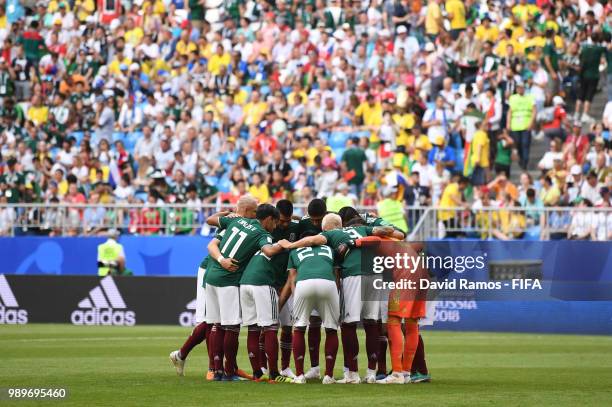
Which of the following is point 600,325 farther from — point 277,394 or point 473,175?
point 277,394

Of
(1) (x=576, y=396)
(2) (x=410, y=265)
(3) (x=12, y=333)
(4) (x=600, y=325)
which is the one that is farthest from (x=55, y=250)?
(1) (x=576, y=396)

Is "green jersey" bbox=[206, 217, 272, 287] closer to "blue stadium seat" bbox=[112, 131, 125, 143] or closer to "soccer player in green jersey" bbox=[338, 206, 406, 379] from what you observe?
"soccer player in green jersey" bbox=[338, 206, 406, 379]

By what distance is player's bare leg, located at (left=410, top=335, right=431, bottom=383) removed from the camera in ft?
50.4

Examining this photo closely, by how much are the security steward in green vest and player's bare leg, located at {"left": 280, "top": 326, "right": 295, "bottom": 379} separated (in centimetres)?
1311

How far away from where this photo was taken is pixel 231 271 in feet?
51.1

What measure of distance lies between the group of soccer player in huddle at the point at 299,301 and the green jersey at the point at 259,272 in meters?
0.01

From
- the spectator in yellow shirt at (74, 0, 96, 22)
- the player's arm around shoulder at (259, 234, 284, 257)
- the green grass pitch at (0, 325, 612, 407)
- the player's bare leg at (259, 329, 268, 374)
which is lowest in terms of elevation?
the green grass pitch at (0, 325, 612, 407)

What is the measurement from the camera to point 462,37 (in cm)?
3052

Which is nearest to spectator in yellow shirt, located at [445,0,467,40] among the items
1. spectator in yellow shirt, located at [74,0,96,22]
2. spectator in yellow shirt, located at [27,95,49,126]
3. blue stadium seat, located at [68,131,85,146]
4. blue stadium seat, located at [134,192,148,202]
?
blue stadium seat, located at [134,192,148,202]

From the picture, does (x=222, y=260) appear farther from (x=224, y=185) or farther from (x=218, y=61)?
(x=218, y=61)

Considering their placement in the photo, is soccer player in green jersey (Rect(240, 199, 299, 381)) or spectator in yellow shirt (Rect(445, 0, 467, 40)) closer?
soccer player in green jersey (Rect(240, 199, 299, 381))

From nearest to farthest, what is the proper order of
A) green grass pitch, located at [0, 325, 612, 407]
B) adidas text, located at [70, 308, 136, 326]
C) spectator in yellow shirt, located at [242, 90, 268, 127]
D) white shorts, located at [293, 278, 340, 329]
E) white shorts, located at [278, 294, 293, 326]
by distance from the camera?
1. green grass pitch, located at [0, 325, 612, 407]
2. white shorts, located at [293, 278, 340, 329]
3. white shorts, located at [278, 294, 293, 326]
4. adidas text, located at [70, 308, 136, 326]
5. spectator in yellow shirt, located at [242, 90, 268, 127]

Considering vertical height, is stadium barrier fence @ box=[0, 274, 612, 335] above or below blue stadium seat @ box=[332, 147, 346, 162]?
below

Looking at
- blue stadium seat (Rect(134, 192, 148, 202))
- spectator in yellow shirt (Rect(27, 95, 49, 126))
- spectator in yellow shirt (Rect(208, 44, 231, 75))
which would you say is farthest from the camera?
spectator in yellow shirt (Rect(27, 95, 49, 126))
